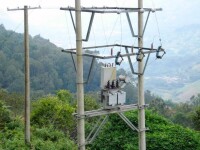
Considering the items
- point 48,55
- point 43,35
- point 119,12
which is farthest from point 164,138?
point 43,35

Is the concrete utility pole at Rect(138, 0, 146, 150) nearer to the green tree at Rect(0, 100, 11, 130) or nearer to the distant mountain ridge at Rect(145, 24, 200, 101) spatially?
the green tree at Rect(0, 100, 11, 130)

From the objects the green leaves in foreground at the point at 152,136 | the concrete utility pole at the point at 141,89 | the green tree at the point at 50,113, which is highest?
the concrete utility pole at the point at 141,89

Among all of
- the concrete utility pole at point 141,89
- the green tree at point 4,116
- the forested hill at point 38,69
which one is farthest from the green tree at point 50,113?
the forested hill at point 38,69

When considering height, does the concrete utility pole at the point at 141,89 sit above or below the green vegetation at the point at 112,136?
above

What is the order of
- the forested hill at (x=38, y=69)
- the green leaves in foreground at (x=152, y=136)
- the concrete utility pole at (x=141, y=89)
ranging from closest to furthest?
the concrete utility pole at (x=141, y=89)
the green leaves in foreground at (x=152, y=136)
the forested hill at (x=38, y=69)

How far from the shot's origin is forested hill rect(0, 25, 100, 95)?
152ft

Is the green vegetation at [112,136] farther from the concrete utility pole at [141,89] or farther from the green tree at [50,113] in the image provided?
the concrete utility pole at [141,89]

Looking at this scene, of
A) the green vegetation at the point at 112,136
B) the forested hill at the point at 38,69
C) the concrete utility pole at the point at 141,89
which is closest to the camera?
the concrete utility pole at the point at 141,89

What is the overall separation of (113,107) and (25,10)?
5365 millimetres

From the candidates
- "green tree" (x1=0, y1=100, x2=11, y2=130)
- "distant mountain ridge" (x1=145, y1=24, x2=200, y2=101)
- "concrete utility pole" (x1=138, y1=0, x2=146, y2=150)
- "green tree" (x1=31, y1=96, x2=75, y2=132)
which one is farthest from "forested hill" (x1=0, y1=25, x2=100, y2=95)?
"distant mountain ridge" (x1=145, y1=24, x2=200, y2=101)

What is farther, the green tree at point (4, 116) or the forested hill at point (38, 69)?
the forested hill at point (38, 69)

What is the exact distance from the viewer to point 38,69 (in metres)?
50.9

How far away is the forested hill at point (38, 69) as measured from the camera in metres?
46.2

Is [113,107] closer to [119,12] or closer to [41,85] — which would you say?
[119,12]
